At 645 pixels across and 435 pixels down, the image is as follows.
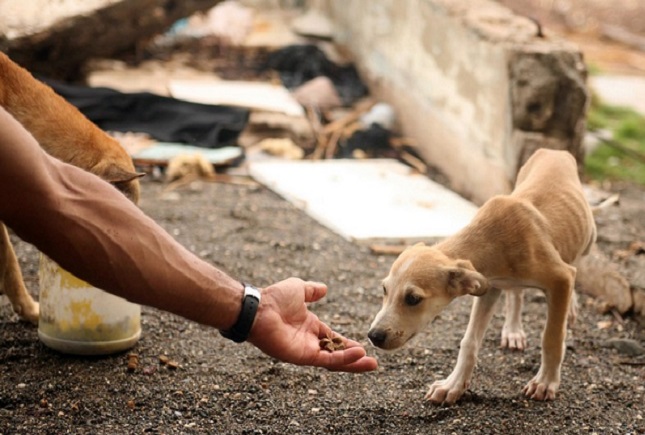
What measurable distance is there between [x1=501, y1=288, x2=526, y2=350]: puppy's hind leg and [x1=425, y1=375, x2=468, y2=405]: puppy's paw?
2.24ft

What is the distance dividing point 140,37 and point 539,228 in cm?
609

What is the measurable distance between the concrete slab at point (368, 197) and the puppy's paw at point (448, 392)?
7.19ft

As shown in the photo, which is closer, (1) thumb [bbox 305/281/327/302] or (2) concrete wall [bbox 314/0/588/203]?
(1) thumb [bbox 305/281/327/302]

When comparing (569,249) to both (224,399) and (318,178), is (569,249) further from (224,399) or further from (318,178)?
(318,178)

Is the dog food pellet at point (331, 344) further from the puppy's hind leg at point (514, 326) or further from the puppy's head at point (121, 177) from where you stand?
the puppy's hind leg at point (514, 326)

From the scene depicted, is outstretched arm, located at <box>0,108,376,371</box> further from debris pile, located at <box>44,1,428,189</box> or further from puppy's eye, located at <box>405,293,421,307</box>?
debris pile, located at <box>44,1,428,189</box>

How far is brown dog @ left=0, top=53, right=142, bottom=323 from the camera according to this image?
4008mm

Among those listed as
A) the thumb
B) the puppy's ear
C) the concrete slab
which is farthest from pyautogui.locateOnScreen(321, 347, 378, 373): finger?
the concrete slab

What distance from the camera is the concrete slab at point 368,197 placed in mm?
6176


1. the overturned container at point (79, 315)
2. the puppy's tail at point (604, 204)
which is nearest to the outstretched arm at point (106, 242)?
the overturned container at point (79, 315)

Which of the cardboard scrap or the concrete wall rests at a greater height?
the concrete wall

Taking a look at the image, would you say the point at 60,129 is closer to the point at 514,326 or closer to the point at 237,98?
the point at 514,326

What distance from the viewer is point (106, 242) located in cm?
269

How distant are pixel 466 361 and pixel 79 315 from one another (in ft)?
5.48
